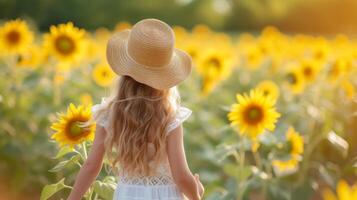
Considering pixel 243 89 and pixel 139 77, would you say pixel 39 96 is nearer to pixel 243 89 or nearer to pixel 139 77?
pixel 243 89

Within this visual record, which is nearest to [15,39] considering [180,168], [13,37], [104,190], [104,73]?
[13,37]

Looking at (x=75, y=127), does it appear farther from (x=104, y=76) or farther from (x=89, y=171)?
(x=104, y=76)

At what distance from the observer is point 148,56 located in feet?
9.10

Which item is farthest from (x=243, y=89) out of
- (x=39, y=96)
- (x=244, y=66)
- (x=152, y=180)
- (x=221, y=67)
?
(x=152, y=180)

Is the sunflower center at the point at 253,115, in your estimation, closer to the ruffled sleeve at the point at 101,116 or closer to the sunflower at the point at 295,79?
the ruffled sleeve at the point at 101,116

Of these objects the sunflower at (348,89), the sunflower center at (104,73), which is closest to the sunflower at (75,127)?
the sunflower center at (104,73)

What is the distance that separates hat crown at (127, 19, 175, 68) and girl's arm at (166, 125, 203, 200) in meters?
0.23

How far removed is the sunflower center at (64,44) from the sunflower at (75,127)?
7.12 feet

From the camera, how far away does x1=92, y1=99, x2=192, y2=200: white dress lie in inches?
110

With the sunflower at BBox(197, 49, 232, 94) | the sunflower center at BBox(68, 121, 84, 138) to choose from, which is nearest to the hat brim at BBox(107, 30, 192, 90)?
the sunflower center at BBox(68, 121, 84, 138)

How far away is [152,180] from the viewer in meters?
2.82

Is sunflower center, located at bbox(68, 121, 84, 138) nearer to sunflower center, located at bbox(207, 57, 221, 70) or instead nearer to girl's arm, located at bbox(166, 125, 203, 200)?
girl's arm, located at bbox(166, 125, 203, 200)

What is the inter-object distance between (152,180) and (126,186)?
0.28ft

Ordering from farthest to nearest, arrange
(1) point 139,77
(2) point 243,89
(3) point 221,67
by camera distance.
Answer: (2) point 243,89
(3) point 221,67
(1) point 139,77
